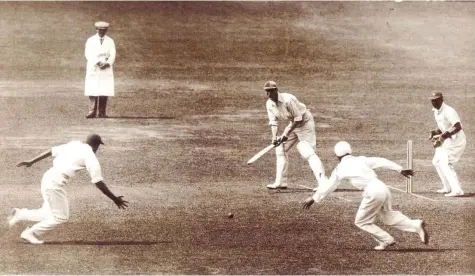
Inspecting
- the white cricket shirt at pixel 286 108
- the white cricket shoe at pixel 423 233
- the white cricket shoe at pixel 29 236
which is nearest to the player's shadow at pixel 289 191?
the white cricket shirt at pixel 286 108

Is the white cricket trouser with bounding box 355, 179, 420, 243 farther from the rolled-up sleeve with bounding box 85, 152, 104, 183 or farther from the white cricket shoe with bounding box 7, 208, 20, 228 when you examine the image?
the white cricket shoe with bounding box 7, 208, 20, 228

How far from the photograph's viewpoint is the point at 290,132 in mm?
20016

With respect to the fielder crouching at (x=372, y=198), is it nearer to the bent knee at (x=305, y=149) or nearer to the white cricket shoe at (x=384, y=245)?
the white cricket shoe at (x=384, y=245)

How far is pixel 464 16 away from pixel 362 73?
730cm

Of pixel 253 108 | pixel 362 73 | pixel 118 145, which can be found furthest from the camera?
pixel 362 73

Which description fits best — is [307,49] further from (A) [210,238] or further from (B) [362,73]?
(A) [210,238]

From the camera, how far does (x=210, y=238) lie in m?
16.6

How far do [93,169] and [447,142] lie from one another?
7444mm

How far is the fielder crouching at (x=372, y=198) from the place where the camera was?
15742 millimetres

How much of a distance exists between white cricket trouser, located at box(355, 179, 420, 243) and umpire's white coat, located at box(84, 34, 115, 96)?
453 inches

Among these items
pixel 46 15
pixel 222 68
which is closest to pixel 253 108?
pixel 222 68

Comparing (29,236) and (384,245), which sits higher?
(384,245)

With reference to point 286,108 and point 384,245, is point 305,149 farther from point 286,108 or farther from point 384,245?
point 384,245

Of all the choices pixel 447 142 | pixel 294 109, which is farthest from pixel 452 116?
pixel 294 109
